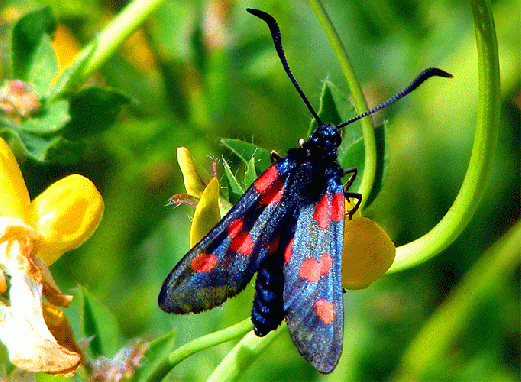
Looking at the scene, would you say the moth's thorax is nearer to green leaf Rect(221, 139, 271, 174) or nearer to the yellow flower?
green leaf Rect(221, 139, 271, 174)

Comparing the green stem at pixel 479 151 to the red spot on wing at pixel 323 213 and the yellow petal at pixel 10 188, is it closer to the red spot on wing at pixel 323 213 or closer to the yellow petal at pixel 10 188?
the red spot on wing at pixel 323 213

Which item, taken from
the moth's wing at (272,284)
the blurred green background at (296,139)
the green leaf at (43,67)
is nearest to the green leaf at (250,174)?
the moth's wing at (272,284)

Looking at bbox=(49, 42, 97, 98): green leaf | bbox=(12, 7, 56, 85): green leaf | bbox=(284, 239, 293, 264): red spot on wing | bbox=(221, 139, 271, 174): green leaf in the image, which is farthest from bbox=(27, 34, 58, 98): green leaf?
bbox=(284, 239, 293, 264): red spot on wing

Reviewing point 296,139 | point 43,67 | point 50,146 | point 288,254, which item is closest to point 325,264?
point 288,254

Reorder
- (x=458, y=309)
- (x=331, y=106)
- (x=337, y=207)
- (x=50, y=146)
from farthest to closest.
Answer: (x=458, y=309) → (x=50, y=146) → (x=331, y=106) → (x=337, y=207)

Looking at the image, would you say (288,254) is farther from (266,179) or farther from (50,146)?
(50,146)

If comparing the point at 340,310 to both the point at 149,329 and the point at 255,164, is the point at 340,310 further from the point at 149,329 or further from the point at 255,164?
the point at 149,329
